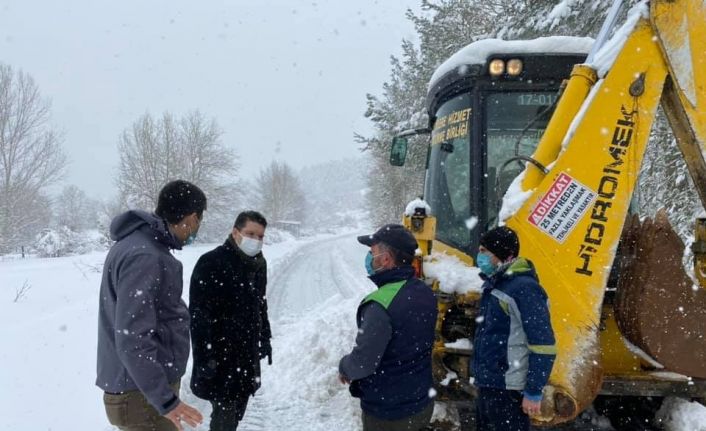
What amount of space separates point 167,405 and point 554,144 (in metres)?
2.67

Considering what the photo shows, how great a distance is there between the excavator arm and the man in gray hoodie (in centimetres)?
195

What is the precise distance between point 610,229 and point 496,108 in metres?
1.59

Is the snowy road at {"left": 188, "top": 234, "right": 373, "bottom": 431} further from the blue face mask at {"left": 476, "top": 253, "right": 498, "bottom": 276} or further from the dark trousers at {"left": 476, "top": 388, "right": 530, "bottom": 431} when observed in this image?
the blue face mask at {"left": 476, "top": 253, "right": 498, "bottom": 276}

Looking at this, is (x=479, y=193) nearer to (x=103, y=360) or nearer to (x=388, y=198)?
(x=103, y=360)

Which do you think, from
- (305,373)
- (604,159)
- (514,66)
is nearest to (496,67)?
(514,66)

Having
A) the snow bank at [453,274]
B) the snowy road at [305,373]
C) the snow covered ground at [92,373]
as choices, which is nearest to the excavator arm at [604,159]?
→ the snow bank at [453,274]

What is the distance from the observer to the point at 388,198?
34.3 metres

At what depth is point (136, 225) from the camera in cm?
244

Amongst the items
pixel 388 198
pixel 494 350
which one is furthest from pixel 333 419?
pixel 388 198

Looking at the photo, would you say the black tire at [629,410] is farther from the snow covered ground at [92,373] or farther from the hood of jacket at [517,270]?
the hood of jacket at [517,270]

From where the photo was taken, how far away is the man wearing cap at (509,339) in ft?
9.14

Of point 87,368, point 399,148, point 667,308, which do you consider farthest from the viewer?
point 87,368

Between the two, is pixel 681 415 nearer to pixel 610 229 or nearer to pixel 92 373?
pixel 610 229

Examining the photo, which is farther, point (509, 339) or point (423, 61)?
point (423, 61)
